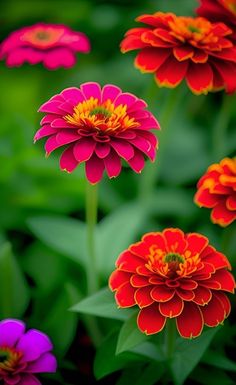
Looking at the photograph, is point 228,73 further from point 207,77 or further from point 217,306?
point 217,306

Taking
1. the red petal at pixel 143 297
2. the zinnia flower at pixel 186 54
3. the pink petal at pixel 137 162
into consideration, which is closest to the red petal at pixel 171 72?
the zinnia flower at pixel 186 54

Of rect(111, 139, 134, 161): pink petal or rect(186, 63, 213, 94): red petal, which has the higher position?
rect(186, 63, 213, 94): red petal

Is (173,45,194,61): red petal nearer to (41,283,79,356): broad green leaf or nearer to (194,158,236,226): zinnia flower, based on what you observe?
(194,158,236,226): zinnia flower

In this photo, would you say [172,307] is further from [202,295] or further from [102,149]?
[102,149]

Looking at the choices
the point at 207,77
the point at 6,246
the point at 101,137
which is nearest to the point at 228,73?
the point at 207,77

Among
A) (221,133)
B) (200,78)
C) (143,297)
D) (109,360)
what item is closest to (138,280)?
(143,297)

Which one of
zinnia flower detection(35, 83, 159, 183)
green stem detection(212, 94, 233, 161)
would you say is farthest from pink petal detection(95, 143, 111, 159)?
green stem detection(212, 94, 233, 161)
